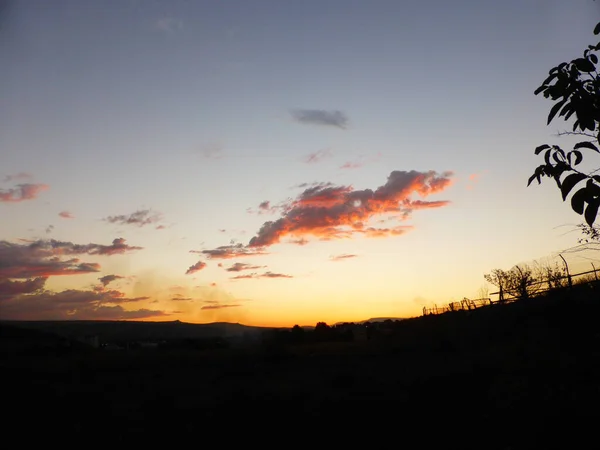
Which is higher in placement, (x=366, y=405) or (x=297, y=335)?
(x=297, y=335)

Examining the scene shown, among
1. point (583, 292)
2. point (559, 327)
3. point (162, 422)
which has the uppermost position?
point (583, 292)

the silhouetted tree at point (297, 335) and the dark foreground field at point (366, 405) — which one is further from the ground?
the silhouetted tree at point (297, 335)

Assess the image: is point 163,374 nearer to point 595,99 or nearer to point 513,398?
point 513,398

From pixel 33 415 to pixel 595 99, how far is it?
805 inches

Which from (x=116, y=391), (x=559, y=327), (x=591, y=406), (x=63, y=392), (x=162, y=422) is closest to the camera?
(x=591, y=406)

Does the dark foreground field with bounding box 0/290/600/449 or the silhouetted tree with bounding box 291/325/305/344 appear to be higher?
the silhouetted tree with bounding box 291/325/305/344

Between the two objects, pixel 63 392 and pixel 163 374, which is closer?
pixel 63 392

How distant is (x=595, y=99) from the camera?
127 inches

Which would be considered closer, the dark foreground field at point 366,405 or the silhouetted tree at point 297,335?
the dark foreground field at point 366,405

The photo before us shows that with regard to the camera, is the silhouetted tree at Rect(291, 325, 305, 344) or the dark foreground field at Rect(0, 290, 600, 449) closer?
the dark foreground field at Rect(0, 290, 600, 449)

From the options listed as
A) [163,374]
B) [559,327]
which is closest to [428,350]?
[559,327]

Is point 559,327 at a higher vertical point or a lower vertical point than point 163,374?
higher

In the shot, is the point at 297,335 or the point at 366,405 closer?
the point at 366,405

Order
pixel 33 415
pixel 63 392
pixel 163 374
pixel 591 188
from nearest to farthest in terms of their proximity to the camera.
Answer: pixel 591 188 → pixel 33 415 → pixel 63 392 → pixel 163 374
